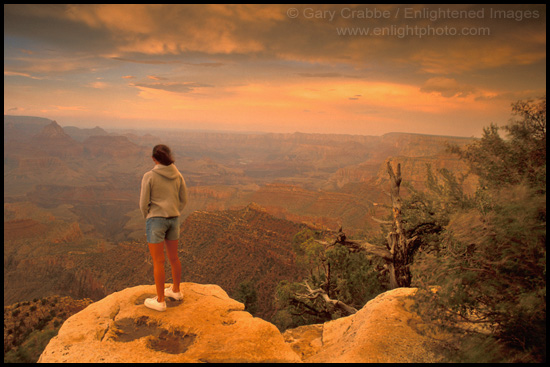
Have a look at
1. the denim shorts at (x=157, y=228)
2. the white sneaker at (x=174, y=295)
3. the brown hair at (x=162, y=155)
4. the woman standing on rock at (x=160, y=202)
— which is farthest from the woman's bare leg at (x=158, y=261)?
the brown hair at (x=162, y=155)

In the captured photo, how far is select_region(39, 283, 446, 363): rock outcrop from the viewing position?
412 centimetres

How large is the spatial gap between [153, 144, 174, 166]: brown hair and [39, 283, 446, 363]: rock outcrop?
2.97 meters

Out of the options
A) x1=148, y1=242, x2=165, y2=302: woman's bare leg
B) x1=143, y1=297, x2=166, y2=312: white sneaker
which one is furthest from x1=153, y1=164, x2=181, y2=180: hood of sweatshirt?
x1=143, y1=297, x2=166, y2=312: white sneaker

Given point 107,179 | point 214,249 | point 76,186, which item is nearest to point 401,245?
point 214,249

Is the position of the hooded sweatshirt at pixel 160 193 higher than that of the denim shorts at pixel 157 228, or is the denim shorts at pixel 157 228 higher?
the hooded sweatshirt at pixel 160 193

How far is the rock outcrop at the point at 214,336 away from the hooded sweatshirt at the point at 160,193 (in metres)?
2.02

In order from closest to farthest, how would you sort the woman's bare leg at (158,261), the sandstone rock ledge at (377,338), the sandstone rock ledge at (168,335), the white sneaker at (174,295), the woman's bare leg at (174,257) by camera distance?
1. the sandstone rock ledge at (168,335)
2. the sandstone rock ledge at (377,338)
3. the woman's bare leg at (158,261)
4. the woman's bare leg at (174,257)
5. the white sneaker at (174,295)

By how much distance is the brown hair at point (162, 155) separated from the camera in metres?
5.01

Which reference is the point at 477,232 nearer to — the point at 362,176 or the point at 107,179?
the point at 362,176

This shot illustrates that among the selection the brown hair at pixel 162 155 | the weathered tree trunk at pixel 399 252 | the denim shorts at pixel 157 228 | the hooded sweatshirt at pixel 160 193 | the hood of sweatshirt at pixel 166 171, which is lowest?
the weathered tree trunk at pixel 399 252

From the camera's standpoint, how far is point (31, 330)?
1719 cm

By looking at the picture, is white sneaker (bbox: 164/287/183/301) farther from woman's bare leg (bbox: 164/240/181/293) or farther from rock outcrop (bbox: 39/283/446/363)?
woman's bare leg (bbox: 164/240/181/293)

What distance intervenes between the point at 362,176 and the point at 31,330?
493 feet

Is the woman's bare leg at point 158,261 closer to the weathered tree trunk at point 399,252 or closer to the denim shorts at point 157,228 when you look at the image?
the denim shorts at point 157,228
